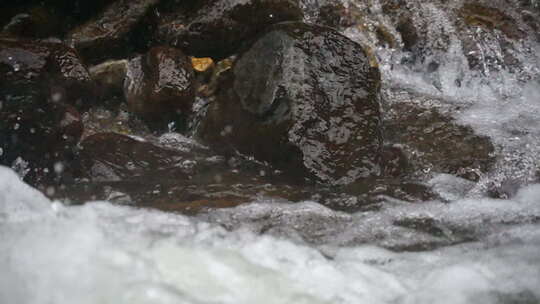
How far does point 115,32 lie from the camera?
5914 mm

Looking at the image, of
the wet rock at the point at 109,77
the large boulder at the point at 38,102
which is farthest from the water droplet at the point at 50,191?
the wet rock at the point at 109,77

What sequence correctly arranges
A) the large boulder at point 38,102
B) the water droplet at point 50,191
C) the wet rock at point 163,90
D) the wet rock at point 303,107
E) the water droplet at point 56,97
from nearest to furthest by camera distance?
the water droplet at point 50,191, the large boulder at point 38,102, the wet rock at point 303,107, the water droplet at point 56,97, the wet rock at point 163,90

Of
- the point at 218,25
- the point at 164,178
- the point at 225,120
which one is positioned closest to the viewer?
the point at 164,178

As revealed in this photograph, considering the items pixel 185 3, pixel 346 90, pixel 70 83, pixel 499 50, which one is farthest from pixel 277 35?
pixel 499 50

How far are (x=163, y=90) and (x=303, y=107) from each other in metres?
1.59

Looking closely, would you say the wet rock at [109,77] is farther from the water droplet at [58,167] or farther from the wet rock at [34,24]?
the water droplet at [58,167]

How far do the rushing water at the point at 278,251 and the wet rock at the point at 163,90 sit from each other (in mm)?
1781

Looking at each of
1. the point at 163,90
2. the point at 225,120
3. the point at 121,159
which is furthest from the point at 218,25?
the point at 121,159

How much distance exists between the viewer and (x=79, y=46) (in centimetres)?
577

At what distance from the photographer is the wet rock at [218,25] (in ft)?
19.5

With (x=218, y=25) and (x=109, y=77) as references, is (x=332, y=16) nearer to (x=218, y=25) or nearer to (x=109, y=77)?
(x=218, y=25)

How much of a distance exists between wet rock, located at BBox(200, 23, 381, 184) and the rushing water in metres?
0.55

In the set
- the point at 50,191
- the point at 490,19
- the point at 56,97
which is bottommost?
the point at 50,191

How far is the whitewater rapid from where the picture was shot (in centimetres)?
274
